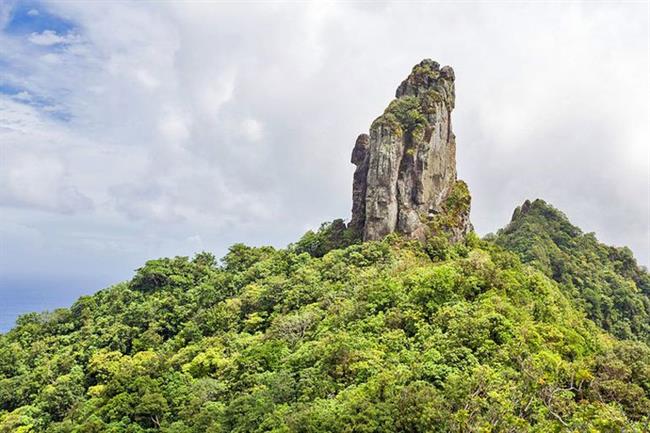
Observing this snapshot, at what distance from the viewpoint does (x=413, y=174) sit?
49.9m

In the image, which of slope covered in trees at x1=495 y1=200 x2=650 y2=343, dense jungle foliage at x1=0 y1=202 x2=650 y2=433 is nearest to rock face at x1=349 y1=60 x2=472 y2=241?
dense jungle foliage at x1=0 y1=202 x2=650 y2=433

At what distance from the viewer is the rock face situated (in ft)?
161

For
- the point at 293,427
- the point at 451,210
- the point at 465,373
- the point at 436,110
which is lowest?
the point at 293,427

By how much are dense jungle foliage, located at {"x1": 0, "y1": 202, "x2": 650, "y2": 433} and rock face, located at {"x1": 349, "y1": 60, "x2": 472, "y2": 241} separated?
238cm

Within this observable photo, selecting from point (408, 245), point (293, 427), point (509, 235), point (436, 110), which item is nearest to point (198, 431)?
point (293, 427)

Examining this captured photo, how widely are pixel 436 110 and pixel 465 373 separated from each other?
1263 inches

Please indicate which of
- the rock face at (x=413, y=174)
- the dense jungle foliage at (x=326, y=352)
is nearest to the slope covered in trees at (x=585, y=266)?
the dense jungle foliage at (x=326, y=352)

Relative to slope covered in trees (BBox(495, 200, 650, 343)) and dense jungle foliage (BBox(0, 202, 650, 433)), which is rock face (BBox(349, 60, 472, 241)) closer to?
dense jungle foliage (BBox(0, 202, 650, 433))

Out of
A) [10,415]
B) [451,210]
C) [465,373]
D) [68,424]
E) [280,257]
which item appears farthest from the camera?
[280,257]

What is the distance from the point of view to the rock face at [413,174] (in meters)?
48.9

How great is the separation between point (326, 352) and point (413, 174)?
24.2 m

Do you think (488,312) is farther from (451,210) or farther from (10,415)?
(10,415)

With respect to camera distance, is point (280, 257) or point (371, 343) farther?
point (280, 257)

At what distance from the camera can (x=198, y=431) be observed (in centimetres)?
2844
